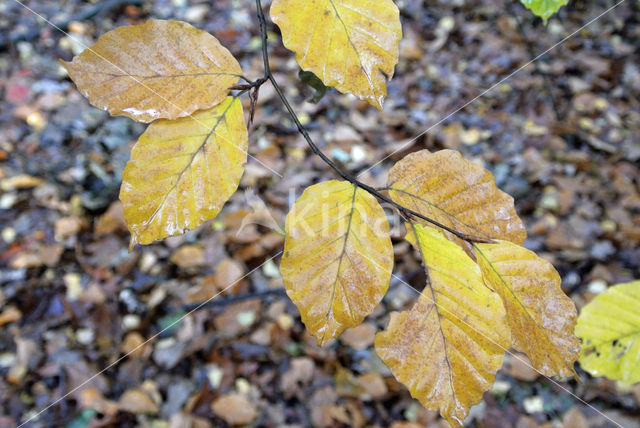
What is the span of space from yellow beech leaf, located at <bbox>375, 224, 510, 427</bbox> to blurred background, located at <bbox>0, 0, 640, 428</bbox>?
889mm

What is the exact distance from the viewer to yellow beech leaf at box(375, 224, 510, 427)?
0.47 m

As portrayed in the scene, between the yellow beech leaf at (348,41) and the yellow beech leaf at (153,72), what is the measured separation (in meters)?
0.09

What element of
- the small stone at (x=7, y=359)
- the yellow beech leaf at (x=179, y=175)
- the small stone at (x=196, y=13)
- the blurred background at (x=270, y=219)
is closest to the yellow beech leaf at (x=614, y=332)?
the yellow beech leaf at (x=179, y=175)

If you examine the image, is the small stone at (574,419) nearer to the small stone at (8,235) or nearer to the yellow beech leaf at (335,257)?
the yellow beech leaf at (335,257)

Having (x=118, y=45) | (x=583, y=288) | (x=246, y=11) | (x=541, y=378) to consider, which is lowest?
(x=541, y=378)

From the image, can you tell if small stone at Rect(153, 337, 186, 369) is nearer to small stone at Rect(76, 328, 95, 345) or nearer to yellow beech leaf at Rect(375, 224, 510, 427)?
small stone at Rect(76, 328, 95, 345)

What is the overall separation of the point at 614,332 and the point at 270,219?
1.24m

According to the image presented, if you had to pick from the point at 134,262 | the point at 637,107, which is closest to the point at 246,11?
the point at 134,262

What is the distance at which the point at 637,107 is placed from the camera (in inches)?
86.5

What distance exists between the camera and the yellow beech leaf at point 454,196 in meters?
0.54

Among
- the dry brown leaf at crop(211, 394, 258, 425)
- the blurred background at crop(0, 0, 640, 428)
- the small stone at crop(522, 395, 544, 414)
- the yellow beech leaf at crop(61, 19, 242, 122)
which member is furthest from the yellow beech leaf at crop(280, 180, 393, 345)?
the small stone at crop(522, 395, 544, 414)

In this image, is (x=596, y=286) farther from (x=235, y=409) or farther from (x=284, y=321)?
(x=235, y=409)

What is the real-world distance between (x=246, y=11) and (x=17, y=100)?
1.21 metres

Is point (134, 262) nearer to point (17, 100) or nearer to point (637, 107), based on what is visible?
point (17, 100)
